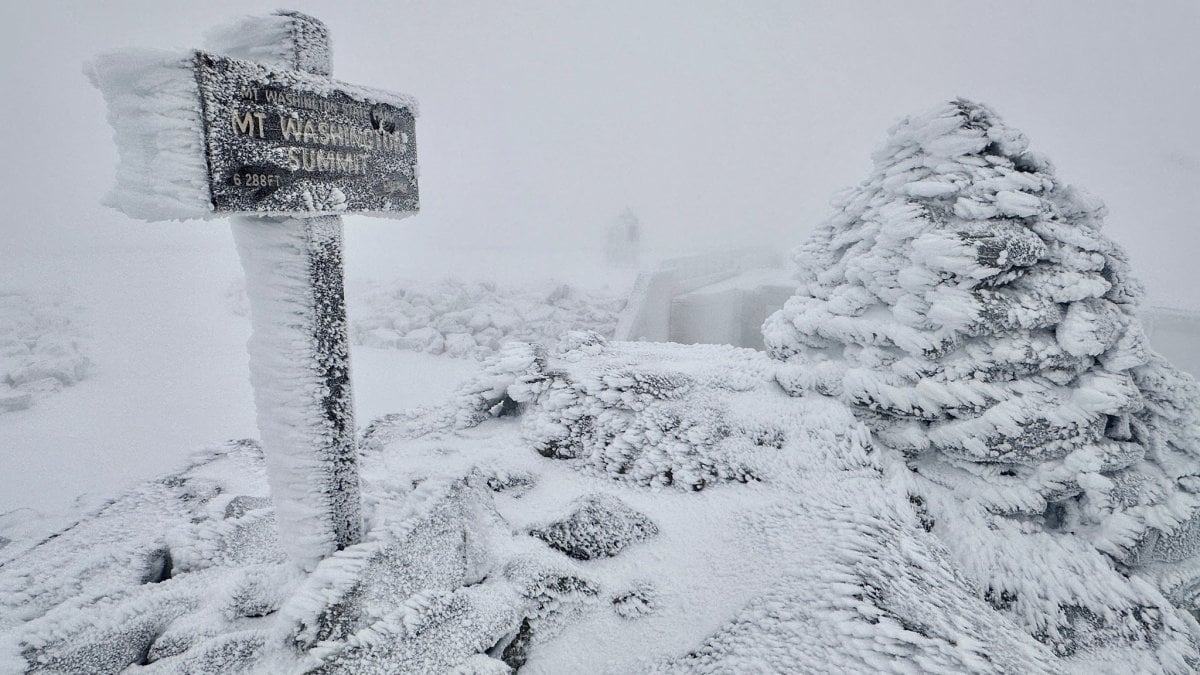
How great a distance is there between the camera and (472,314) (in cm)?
1427

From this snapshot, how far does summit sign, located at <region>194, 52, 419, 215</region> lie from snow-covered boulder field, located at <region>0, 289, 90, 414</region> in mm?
10598

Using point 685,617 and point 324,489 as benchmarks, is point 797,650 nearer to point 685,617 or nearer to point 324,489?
point 685,617

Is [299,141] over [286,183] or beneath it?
over

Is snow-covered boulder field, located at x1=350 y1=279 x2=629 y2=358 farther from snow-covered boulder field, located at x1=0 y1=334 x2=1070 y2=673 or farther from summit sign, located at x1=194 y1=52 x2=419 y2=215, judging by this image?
summit sign, located at x1=194 y1=52 x2=419 y2=215

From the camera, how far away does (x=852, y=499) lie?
154 inches

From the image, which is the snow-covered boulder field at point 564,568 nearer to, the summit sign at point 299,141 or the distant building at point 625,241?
the summit sign at point 299,141

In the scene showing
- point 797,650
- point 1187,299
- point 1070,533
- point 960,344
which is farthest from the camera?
point 1187,299

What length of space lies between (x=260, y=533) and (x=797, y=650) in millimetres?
3734

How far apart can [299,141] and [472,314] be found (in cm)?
1209

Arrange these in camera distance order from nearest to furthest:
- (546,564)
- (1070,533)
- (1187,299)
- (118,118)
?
(118,118), (546,564), (1070,533), (1187,299)

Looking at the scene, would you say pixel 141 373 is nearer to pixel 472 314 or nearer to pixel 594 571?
pixel 472 314

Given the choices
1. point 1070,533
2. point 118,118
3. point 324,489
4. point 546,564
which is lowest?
point 1070,533

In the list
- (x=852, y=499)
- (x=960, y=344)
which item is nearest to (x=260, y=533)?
(x=852, y=499)

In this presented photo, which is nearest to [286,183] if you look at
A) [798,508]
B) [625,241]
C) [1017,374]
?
[798,508]
